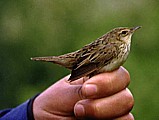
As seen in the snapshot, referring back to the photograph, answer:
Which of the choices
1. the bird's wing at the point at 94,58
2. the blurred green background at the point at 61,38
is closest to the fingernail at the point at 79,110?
the bird's wing at the point at 94,58

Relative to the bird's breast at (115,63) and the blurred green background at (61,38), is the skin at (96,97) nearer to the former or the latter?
the bird's breast at (115,63)

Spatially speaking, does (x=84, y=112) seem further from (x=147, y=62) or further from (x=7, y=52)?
(x=7, y=52)

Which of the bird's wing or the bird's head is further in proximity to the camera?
the bird's head

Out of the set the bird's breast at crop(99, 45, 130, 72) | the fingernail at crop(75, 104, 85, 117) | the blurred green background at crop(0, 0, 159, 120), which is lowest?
the blurred green background at crop(0, 0, 159, 120)

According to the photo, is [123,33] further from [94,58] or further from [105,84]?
[105,84]

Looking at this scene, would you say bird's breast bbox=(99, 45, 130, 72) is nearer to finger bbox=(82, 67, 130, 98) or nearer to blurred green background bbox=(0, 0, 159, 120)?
finger bbox=(82, 67, 130, 98)

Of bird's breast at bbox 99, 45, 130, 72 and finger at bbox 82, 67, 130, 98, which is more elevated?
bird's breast at bbox 99, 45, 130, 72

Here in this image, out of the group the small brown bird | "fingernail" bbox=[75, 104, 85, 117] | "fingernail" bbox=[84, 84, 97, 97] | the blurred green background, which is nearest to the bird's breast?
the small brown bird

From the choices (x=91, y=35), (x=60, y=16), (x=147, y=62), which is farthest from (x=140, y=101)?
(x=60, y=16)

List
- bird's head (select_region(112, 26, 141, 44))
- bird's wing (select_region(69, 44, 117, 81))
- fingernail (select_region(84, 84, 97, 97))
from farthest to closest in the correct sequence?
bird's head (select_region(112, 26, 141, 44)), bird's wing (select_region(69, 44, 117, 81)), fingernail (select_region(84, 84, 97, 97))
